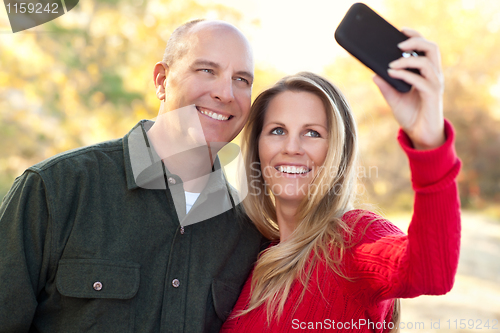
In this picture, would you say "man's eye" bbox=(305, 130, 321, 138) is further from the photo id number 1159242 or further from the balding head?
the photo id number 1159242

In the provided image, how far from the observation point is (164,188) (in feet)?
5.86

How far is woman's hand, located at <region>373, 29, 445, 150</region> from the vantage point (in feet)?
3.30


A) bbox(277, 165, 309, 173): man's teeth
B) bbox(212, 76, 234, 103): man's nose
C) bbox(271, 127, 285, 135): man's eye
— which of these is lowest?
bbox(277, 165, 309, 173): man's teeth

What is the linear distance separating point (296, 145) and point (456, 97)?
819 cm

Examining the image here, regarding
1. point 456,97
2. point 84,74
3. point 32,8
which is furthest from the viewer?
point 456,97

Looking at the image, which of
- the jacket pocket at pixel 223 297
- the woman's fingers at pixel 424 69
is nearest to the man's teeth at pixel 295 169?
the jacket pocket at pixel 223 297

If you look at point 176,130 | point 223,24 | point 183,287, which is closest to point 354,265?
point 183,287

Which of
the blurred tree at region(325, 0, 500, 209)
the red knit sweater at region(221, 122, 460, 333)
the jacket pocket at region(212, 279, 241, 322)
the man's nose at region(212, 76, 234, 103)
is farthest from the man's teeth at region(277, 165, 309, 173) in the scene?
the blurred tree at region(325, 0, 500, 209)

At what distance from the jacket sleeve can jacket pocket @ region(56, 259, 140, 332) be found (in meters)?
0.09

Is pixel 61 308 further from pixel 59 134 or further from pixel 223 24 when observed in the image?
pixel 59 134

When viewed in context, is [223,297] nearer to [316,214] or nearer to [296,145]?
[316,214]

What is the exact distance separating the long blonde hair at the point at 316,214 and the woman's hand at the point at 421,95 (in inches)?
25.3

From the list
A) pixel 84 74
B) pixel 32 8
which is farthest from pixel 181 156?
pixel 84 74

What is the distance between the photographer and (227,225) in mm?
1961
